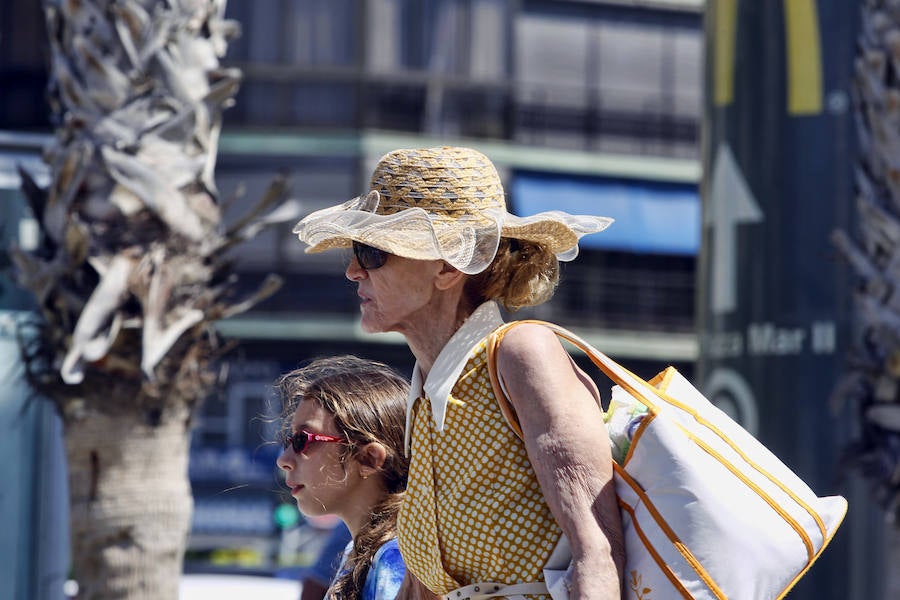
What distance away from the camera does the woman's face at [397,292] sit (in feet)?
8.26

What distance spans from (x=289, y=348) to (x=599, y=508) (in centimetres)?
2107

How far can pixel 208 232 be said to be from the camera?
557cm

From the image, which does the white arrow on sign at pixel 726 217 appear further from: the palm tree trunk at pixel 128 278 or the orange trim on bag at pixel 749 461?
the orange trim on bag at pixel 749 461

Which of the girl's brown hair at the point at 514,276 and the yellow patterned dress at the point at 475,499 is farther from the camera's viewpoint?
the girl's brown hair at the point at 514,276

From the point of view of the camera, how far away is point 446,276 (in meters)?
2.52

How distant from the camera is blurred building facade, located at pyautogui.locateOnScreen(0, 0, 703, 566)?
22969mm

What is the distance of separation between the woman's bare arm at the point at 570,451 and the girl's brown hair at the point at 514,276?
0.25 meters

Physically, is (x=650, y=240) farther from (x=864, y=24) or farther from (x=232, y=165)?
(x=864, y=24)

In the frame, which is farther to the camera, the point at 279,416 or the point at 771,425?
the point at 771,425

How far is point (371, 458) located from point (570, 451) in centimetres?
100

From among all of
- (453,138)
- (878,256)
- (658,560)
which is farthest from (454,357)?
(453,138)

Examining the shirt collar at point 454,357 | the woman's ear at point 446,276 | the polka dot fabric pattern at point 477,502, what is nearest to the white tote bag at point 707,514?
the polka dot fabric pattern at point 477,502

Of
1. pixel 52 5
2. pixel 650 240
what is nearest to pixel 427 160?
pixel 52 5

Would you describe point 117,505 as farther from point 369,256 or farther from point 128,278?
point 369,256
